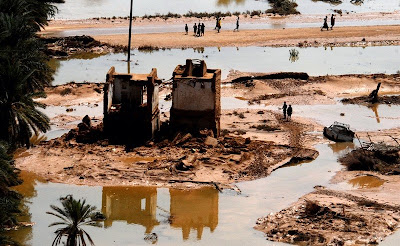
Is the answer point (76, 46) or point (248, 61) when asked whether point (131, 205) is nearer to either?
point (248, 61)

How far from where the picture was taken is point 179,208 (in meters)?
29.6

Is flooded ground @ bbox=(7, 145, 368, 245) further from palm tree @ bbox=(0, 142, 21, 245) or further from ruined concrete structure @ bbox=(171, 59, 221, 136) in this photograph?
ruined concrete structure @ bbox=(171, 59, 221, 136)

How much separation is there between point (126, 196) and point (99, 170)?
9.16 ft

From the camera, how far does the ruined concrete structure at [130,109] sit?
3606cm

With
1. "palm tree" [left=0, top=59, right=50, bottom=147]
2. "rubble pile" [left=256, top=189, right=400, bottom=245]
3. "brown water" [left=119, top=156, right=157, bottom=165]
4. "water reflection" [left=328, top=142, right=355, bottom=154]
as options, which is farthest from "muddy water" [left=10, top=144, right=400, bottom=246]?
"brown water" [left=119, top=156, right=157, bottom=165]

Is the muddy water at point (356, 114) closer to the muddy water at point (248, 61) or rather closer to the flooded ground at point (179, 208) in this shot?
the flooded ground at point (179, 208)

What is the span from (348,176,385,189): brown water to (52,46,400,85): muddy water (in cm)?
2234

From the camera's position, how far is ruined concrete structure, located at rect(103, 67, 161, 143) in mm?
36062

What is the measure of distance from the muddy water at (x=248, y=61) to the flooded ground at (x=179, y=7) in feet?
83.8

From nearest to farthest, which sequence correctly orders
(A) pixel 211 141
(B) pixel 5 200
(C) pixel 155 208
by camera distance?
(B) pixel 5 200
(C) pixel 155 208
(A) pixel 211 141

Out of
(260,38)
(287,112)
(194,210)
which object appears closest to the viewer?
(194,210)

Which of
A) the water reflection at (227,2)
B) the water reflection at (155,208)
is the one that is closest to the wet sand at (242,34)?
the water reflection at (227,2)

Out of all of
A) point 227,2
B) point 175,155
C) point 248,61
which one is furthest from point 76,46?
point 227,2

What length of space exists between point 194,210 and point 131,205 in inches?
101
